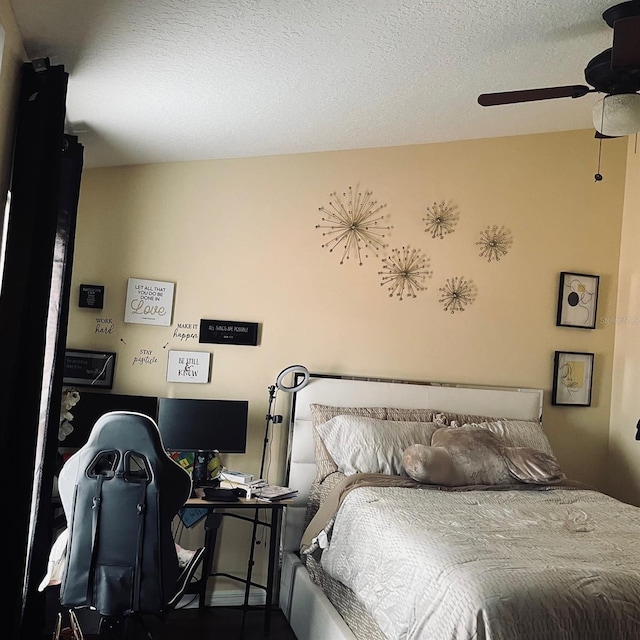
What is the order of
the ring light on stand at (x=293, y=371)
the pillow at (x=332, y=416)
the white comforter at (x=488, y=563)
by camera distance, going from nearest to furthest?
1. the white comforter at (x=488, y=563)
2. the pillow at (x=332, y=416)
3. the ring light on stand at (x=293, y=371)

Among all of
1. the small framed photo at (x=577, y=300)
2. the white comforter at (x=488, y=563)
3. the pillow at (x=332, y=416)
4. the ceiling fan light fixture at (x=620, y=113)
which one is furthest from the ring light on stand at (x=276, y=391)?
the ceiling fan light fixture at (x=620, y=113)

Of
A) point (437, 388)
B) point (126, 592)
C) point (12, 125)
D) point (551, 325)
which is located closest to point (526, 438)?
point (437, 388)

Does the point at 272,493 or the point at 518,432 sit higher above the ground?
the point at 518,432

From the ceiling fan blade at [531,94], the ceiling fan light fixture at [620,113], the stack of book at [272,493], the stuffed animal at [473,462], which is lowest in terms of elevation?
the stack of book at [272,493]

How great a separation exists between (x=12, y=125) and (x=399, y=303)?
2.53m

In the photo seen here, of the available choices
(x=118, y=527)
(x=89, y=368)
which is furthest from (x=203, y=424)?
(x=118, y=527)

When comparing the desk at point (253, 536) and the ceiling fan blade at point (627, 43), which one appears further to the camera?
the desk at point (253, 536)

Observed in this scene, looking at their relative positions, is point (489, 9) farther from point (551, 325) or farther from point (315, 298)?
point (551, 325)

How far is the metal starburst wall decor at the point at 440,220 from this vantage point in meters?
4.44

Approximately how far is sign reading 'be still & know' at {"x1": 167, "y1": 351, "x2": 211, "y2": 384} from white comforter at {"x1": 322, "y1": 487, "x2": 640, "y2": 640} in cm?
120

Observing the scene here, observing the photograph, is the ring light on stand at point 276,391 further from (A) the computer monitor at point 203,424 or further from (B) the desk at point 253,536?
(A) the computer monitor at point 203,424

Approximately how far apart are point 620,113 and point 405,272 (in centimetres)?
198

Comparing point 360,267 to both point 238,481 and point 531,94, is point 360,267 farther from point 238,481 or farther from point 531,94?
point 531,94

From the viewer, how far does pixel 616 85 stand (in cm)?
267
